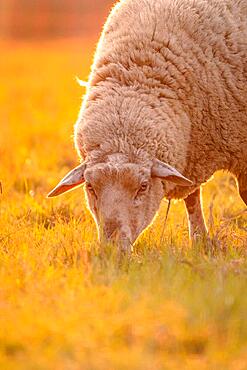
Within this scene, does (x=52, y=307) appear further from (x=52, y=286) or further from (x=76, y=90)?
(x=76, y=90)

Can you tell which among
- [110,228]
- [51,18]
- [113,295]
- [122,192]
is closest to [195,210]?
[122,192]

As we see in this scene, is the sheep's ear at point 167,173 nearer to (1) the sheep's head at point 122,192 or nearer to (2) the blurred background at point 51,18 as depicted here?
(1) the sheep's head at point 122,192

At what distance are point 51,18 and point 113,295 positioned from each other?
37.7 meters

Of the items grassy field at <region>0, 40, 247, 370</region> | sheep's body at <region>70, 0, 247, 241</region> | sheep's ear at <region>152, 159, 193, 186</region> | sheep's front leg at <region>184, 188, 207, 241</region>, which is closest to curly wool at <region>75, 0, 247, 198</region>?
sheep's body at <region>70, 0, 247, 241</region>

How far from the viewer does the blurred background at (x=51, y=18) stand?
37.3 m

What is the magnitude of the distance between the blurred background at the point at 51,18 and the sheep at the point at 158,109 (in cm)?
2911

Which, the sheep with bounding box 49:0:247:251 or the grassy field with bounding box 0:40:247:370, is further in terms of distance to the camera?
the sheep with bounding box 49:0:247:251

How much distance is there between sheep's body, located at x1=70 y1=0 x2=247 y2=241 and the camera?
213 inches

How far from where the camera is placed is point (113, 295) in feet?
13.5

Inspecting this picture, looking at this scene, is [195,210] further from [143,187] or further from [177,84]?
[143,187]

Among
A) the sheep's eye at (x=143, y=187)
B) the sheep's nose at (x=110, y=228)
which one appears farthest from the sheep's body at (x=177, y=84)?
the sheep's nose at (x=110, y=228)

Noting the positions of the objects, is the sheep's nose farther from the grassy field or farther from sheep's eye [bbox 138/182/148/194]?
sheep's eye [bbox 138/182/148/194]

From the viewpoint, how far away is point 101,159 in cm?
521

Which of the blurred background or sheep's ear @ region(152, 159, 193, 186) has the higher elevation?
sheep's ear @ region(152, 159, 193, 186)
